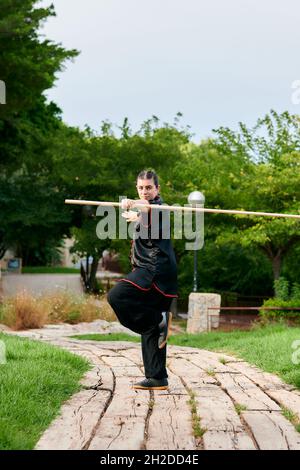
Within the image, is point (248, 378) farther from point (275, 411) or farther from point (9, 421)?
point (9, 421)

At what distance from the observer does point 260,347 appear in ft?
32.4

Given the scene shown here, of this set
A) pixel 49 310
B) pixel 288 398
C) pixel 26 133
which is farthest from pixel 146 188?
pixel 26 133

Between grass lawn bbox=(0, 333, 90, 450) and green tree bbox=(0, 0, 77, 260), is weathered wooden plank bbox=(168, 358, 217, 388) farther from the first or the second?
green tree bbox=(0, 0, 77, 260)

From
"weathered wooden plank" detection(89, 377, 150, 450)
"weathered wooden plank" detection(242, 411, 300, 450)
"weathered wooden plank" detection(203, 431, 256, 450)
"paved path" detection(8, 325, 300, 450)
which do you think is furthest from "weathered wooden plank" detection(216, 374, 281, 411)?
"weathered wooden plank" detection(203, 431, 256, 450)

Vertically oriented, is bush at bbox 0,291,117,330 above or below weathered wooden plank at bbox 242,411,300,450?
below

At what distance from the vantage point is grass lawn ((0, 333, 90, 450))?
4863 mm

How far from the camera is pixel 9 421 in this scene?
16.6 feet

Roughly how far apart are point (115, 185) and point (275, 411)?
1810 cm

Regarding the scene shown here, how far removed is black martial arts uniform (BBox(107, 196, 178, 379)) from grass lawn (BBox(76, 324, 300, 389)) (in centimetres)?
187

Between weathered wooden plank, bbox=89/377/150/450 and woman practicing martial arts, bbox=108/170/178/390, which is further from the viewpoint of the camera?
woman practicing martial arts, bbox=108/170/178/390

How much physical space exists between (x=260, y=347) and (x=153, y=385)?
3.48 m

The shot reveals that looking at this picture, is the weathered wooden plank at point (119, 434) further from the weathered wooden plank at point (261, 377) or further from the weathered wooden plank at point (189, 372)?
the weathered wooden plank at point (261, 377)

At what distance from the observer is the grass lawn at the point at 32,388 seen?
486 centimetres
